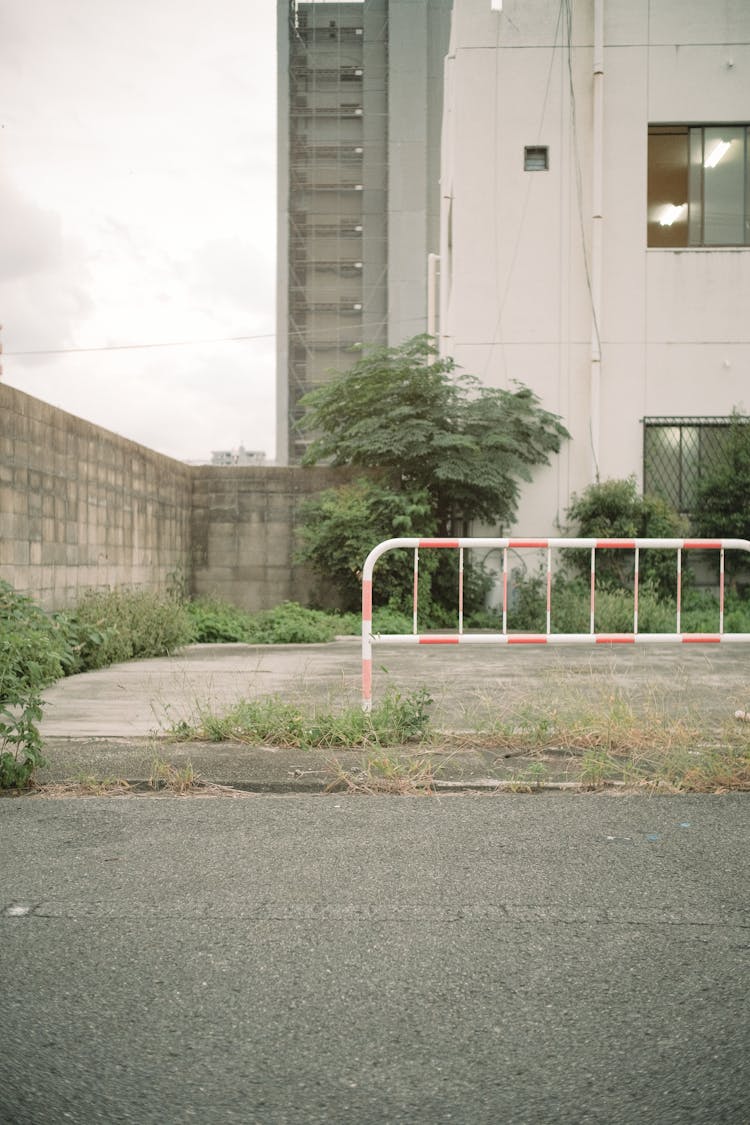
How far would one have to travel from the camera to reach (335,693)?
6766mm

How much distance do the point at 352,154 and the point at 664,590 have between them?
Answer: 138ft

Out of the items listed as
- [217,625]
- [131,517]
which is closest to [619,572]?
[217,625]

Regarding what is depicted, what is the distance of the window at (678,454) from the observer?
13711 mm

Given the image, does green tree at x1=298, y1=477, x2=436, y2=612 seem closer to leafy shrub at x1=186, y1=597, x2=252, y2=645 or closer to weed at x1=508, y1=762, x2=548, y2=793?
leafy shrub at x1=186, y1=597, x2=252, y2=645

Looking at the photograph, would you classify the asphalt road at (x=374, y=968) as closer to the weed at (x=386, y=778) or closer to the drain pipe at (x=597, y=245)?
the weed at (x=386, y=778)

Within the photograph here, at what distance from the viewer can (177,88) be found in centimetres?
1647

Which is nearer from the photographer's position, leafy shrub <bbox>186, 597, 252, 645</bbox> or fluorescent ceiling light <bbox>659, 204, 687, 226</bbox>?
leafy shrub <bbox>186, 597, 252, 645</bbox>

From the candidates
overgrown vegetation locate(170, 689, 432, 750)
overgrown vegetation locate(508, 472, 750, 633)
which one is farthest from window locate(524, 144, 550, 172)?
overgrown vegetation locate(170, 689, 432, 750)

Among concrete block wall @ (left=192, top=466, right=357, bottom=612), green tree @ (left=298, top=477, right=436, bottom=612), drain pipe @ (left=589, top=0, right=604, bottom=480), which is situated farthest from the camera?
drain pipe @ (left=589, top=0, right=604, bottom=480)

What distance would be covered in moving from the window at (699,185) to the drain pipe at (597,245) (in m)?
0.95

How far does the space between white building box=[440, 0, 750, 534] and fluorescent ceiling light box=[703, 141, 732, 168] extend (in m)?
0.02

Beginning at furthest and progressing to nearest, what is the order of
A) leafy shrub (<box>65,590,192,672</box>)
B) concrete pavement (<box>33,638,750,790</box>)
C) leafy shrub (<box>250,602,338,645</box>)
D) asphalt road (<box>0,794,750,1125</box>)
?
leafy shrub (<box>250,602,338,645</box>) < leafy shrub (<box>65,590,192,672</box>) < concrete pavement (<box>33,638,750,790</box>) < asphalt road (<box>0,794,750,1125</box>)

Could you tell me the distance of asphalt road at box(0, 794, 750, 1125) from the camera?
1883 mm

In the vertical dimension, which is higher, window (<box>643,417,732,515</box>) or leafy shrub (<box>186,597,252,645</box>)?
window (<box>643,417,732,515</box>)
